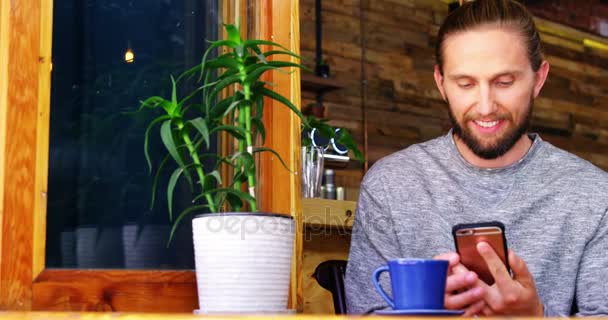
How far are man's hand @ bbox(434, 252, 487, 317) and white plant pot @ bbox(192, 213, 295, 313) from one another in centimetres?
25

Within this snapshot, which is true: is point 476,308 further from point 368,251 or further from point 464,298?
point 368,251

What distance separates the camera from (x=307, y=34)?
4812mm

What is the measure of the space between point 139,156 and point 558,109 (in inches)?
211

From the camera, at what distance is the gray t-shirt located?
159 centimetres

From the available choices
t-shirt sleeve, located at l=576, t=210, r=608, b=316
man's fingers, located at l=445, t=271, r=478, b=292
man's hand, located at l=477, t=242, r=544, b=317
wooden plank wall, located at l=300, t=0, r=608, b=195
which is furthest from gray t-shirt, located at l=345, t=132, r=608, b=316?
wooden plank wall, located at l=300, t=0, r=608, b=195

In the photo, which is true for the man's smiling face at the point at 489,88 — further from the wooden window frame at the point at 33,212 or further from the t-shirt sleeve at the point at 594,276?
the wooden window frame at the point at 33,212

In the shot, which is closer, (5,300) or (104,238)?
(5,300)

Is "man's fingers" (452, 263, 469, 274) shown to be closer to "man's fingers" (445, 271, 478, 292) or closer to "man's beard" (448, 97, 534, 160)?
"man's fingers" (445, 271, 478, 292)

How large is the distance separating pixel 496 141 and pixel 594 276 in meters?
0.33

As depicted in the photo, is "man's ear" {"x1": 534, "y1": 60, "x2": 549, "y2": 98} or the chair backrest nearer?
the chair backrest

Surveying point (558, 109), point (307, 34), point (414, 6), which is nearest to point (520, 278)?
point (307, 34)

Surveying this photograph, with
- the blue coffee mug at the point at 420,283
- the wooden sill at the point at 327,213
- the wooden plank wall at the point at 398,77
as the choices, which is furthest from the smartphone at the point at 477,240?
the wooden plank wall at the point at 398,77

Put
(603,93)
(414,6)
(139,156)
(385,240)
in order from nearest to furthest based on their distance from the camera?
(139,156) → (385,240) → (414,6) → (603,93)

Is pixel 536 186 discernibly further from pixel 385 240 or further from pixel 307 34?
pixel 307 34
